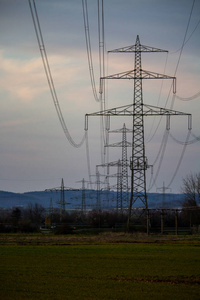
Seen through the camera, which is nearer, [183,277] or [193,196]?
[183,277]

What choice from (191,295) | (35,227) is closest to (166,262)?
(191,295)

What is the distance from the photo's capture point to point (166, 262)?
2609 centimetres

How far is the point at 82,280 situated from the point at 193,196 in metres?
90.9

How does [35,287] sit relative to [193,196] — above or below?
below

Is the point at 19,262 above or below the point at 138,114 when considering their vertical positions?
below

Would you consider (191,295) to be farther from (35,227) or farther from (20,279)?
(35,227)

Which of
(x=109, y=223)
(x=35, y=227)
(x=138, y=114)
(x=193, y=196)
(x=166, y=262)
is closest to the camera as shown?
(x=166, y=262)

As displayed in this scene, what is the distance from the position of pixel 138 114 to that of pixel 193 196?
6461cm

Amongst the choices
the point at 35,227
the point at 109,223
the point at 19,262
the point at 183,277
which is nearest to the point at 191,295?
the point at 183,277

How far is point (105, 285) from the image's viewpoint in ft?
58.6

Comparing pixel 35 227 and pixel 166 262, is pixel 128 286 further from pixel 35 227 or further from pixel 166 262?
pixel 35 227

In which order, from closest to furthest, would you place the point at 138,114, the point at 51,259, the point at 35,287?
the point at 35,287
the point at 51,259
the point at 138,114

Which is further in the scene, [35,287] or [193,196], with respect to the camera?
[193,196]

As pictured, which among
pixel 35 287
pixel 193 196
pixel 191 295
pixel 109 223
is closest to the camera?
pixel 191 295
